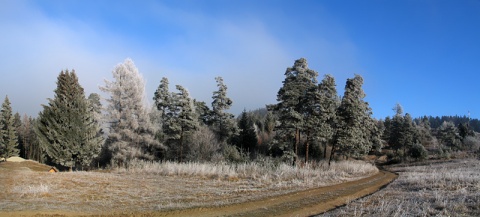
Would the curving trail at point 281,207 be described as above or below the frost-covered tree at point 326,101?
below

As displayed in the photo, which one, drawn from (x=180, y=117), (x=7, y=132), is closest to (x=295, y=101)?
(x=180, y=117)

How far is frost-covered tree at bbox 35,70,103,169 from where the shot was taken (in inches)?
1008

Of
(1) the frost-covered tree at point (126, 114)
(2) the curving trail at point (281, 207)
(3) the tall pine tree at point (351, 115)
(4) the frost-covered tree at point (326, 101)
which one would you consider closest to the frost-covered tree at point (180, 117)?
(1) the frost-covered tree at point (126, 114)

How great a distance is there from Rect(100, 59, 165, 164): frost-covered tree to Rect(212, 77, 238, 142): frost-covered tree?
800 inches

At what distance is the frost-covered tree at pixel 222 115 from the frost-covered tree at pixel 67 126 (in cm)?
2470

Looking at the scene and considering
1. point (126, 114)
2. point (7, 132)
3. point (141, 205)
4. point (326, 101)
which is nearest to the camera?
point (141, 205)

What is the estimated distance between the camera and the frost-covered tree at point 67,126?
25609 millimetres

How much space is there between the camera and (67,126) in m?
25.8

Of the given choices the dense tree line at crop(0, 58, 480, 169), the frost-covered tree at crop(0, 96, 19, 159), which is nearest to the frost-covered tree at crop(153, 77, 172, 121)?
the dense tree line at crop(0, 58, 480, 169)

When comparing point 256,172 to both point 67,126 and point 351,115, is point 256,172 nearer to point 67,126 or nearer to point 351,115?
point 67,126

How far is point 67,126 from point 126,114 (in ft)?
A: 17.2

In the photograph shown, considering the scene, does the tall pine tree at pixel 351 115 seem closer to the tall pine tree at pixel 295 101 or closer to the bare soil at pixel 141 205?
the tall pine tree at pixel 295 101

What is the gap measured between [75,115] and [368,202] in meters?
25.1

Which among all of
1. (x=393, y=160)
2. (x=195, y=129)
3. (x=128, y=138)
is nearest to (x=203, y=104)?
(x=195, y=129)
